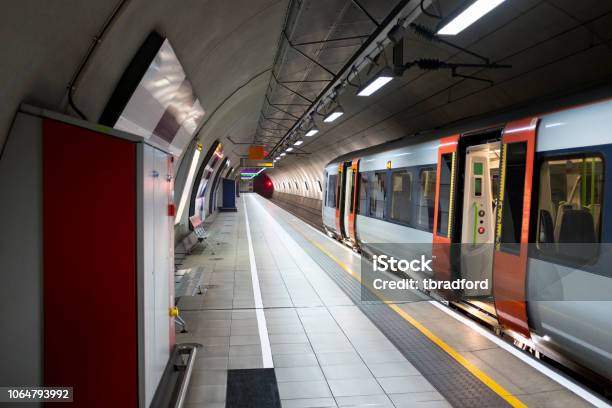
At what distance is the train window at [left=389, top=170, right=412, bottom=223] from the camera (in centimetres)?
862

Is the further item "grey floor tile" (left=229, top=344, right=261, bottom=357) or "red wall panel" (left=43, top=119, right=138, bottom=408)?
"grey floor tile" (left=229, top=344, right=261, bottom=357)

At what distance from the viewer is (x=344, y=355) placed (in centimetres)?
520

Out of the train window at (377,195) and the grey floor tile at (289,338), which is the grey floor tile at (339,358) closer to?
the grey floor tile at (289,338)

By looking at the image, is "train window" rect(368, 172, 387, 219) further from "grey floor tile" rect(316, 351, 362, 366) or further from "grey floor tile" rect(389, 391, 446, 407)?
"grey floor tile" rect(389, 391, 446, 407)

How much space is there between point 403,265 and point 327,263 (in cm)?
253

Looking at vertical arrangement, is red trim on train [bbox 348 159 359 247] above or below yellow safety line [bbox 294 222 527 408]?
above

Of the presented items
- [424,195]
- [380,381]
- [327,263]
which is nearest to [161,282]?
[380,381]

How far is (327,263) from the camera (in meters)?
11.0

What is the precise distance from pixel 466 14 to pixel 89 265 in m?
4.31

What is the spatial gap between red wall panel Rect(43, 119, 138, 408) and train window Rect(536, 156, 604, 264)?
396 centimetres

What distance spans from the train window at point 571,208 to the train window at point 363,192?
6.90 metres

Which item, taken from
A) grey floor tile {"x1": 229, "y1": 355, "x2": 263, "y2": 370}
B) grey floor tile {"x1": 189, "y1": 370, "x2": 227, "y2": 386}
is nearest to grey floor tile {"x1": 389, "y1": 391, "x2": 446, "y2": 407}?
grey floor tile {"x1": 229, "y1": 355, "x2": 263, "y2": 370}

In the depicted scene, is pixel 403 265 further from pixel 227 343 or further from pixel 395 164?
pixel 227 343

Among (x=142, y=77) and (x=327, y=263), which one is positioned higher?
(x=142, y=77)
